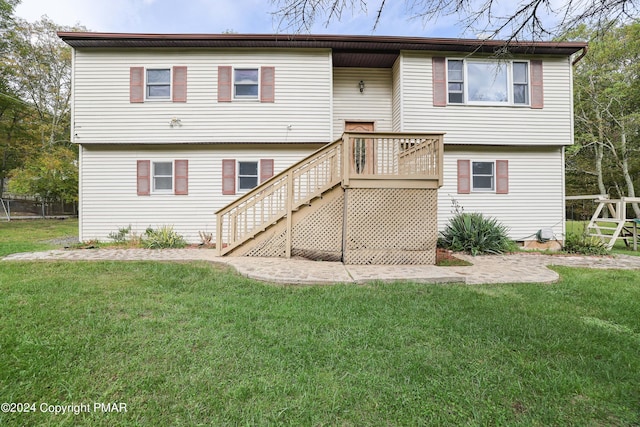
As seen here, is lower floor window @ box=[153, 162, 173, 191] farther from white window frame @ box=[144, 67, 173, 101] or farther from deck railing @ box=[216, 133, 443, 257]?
deck railing @ box=[216, 133, 443, 257]

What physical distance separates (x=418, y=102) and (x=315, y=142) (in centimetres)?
363

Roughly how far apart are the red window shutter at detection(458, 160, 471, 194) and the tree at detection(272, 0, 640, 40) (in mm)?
6736

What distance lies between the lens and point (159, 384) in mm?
2107

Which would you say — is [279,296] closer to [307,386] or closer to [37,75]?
[307,386]

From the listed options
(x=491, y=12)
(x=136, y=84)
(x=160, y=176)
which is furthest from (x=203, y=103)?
(x=491, y=12)

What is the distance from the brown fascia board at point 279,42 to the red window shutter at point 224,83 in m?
0.72

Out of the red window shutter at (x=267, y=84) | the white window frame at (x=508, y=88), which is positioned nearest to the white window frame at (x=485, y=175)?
the white window frame at (x=508, y=88)

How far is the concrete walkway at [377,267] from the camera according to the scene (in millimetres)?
4902

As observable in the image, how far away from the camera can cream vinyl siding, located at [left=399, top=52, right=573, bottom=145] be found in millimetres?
9305

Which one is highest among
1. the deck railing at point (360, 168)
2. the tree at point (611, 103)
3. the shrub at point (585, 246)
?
the tree at point (611, 103)

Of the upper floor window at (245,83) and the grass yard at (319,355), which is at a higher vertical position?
the upper floor window at (245,83)

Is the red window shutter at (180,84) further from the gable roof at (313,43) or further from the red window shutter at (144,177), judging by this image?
the red window shutter at (144,177)

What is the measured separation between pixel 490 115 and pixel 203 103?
9.48 m

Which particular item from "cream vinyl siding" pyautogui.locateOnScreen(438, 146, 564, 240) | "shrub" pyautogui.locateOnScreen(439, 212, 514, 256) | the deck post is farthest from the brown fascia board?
"shrub" pyautogui.locateOnScreen(439, 212, 514, 256)
